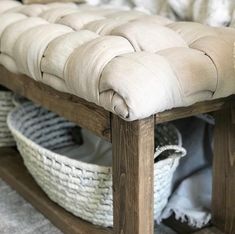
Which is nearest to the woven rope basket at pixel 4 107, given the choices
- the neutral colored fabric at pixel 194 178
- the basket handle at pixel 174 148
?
the neutral colored fabric at pixel 194 178

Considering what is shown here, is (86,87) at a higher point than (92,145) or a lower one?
higher

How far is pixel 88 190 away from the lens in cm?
102

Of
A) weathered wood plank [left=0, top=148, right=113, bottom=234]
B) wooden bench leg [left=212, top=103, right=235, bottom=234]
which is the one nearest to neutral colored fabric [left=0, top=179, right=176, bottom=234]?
weathered wood plank [left=0, top=148, right=113, bottom=234]

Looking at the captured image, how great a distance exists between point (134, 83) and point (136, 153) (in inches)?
5.0

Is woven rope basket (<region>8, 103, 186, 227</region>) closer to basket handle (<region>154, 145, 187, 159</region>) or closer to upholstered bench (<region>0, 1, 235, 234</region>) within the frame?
basket handle (<region>154, 145, 187, 159</region>)

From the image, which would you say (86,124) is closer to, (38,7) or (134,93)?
(134,93)

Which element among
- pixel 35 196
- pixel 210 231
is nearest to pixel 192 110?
pixel 210 231

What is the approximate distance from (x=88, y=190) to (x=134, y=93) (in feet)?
1.14

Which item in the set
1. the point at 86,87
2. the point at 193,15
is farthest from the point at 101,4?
the point at 86,87

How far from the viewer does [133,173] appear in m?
0.82

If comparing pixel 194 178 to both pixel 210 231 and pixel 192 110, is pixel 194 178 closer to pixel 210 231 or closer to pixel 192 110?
pixel 210 231

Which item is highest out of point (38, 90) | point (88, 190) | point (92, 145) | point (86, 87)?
point (86, 87)

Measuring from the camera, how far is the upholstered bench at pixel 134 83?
2.54 ft

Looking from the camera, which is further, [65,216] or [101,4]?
[101,4]
